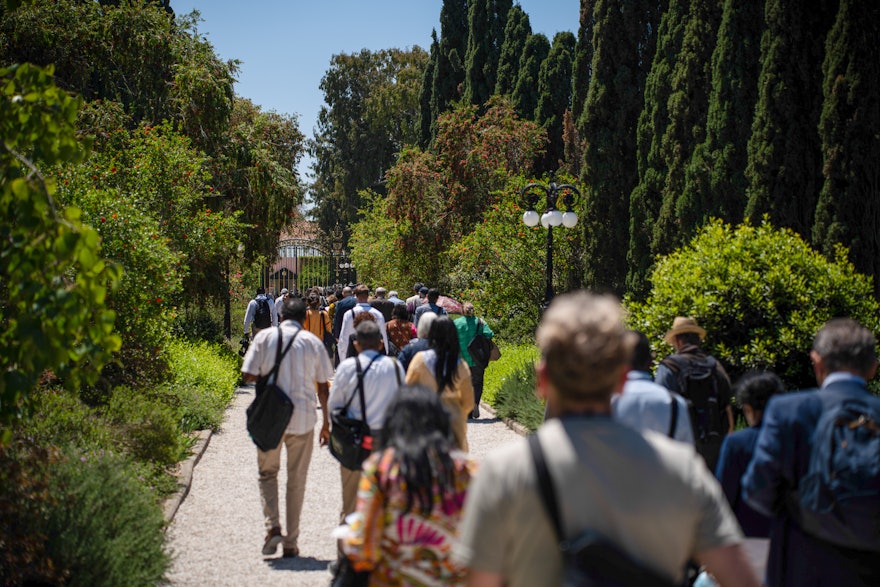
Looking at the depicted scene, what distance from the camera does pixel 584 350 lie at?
7.52ft

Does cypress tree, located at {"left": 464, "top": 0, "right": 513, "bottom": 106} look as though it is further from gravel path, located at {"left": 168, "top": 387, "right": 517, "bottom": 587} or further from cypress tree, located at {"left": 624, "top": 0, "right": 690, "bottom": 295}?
gravel path, located at {"left": 168, "top": 387, "right": 517, "bottom": 587}

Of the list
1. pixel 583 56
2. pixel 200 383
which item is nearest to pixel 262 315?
pixel 200 383

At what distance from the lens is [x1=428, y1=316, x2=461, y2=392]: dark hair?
687cm

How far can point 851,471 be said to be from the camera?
355 cm

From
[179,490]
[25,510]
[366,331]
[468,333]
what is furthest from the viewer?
[468,333]

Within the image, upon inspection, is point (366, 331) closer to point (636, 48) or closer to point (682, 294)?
point (682, 294)

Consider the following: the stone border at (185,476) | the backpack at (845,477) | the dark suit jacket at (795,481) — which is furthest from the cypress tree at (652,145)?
the backpack at (845,477)

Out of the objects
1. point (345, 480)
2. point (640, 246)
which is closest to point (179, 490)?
point (345, 480)

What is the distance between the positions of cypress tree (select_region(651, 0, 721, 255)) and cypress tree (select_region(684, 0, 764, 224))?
2.42 feet

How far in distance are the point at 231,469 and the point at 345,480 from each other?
4.75 metres

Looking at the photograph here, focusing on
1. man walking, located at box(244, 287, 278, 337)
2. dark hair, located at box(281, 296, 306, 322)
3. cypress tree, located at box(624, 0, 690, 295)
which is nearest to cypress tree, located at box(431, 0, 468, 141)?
cypress tree, located at box(624, 0, 690, 295)

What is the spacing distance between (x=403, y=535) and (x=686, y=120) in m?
16.9

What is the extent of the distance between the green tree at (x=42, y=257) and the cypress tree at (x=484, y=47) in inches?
1425

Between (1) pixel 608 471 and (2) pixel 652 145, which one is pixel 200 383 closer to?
(2) pixel 652 145
